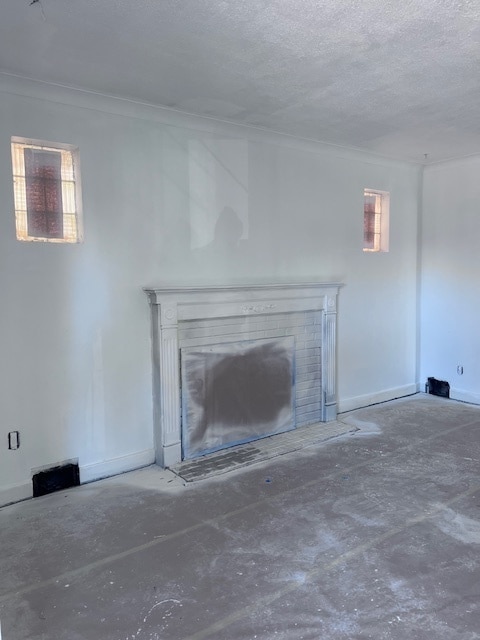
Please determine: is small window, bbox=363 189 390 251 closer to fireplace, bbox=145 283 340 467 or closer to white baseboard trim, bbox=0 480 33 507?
fireplace, bbox=145 283 340 467

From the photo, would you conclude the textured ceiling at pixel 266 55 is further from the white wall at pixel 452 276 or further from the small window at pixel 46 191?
the white wall at pixel 452 276

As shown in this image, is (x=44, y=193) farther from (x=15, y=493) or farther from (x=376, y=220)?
(x=376, y=220)

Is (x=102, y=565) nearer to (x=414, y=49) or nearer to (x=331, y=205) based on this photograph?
(x=414, y=49)

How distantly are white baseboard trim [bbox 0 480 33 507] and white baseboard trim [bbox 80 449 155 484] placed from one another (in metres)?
0.36

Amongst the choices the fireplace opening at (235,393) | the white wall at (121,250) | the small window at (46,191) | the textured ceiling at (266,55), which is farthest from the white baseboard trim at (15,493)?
the textured ceiling at (266,55)

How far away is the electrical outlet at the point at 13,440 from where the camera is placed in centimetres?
311

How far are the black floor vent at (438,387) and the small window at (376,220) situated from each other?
174 centimetres

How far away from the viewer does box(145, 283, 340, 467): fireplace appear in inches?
145

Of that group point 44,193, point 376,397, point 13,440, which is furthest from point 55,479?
point 376,397

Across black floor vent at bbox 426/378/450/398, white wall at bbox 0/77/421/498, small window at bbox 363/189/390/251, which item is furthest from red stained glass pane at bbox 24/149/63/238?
black floor vent at bbox 426/378/450/398

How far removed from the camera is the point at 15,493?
3139mm

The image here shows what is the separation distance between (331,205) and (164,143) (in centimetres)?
188

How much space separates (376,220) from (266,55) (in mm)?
3010

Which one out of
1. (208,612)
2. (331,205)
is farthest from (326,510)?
(331,205)
